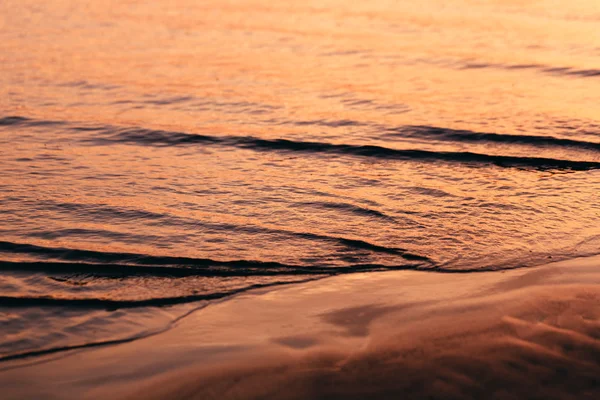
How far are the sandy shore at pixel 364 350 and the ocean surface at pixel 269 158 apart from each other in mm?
262

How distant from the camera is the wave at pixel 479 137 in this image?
8.27 meters

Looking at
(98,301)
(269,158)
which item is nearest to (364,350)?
(98,301)

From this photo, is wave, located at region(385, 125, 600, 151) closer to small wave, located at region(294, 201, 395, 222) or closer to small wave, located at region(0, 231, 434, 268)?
small wave, located at region(294, 201, 395, 222)

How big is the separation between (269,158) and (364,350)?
413cm

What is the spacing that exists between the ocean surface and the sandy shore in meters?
A: 0.26

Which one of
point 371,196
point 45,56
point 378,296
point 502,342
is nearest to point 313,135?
point 371,196

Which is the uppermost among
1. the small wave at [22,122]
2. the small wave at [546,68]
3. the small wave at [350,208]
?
the small wave at [546,68]

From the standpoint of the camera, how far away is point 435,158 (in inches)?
314

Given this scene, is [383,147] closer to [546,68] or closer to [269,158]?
[269,158]

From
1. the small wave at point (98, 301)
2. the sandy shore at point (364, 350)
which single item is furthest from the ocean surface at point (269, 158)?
the sandy shore at point (364, 350)

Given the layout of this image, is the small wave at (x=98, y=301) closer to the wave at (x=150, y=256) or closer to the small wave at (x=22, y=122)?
the wave at (x=150, y=256)

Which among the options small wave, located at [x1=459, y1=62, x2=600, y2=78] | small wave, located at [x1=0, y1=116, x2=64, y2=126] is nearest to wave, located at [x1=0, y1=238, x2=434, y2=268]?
small wave, located at [x1=0, y1=116, x2=64, y2=126]

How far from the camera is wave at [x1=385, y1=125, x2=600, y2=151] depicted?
27.1ft

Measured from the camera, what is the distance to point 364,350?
158 inches
